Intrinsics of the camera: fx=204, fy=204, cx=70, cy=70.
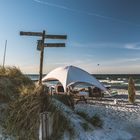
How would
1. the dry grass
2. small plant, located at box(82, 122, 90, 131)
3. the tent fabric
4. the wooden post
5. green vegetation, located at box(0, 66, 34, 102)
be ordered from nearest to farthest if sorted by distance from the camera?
the wooden post
the dry grass
small plant, located at box(82, 122, 90, 131)
green vegetation, located at box(0, 66, 34, 102)
the tent fabric

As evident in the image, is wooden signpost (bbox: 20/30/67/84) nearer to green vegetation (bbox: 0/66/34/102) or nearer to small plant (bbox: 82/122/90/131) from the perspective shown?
green vegetation (bbox: 0/66/34/102)

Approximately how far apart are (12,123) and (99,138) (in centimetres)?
263

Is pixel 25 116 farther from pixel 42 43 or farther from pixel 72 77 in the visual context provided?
pixel 72 77

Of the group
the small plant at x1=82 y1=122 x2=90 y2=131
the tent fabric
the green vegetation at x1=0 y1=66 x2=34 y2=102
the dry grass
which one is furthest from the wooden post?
the tent fabric

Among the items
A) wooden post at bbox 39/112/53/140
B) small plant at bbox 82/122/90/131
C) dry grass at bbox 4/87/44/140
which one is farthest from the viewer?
small plant at bbox 82/122/90/131

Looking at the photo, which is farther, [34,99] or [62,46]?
[62,46]

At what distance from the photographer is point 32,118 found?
5727 millimetres

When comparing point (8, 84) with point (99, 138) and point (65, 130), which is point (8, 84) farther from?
point (99, 138)

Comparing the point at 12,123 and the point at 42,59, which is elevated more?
the point at 42,59

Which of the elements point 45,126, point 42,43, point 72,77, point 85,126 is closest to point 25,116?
point 45,126

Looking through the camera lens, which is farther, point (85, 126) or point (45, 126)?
point (85, 126)

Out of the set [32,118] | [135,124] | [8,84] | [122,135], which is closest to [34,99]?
[32,118]

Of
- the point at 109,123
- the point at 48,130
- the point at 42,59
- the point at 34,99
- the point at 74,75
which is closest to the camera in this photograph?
the point at 48,130

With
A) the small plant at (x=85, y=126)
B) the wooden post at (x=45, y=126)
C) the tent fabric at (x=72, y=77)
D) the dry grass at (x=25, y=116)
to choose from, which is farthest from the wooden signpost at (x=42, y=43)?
the tent fabric at (x=72, y=77)
